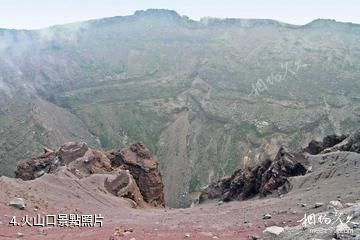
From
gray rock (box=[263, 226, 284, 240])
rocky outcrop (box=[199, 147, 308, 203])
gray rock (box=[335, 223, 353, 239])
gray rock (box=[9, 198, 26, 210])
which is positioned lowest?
rocky outcrop (box=[199, 147, 308, 203])

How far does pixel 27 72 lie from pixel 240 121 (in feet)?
288

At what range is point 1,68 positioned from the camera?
190 m

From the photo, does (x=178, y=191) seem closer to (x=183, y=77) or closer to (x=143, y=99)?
(x=143, y=99)

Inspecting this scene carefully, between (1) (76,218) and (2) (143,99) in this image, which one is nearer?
(1) (76,218)

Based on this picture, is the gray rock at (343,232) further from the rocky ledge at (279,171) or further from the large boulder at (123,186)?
the large boulder at (123,186)

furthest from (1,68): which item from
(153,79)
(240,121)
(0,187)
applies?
(0,187)

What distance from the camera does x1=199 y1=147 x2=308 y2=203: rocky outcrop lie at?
1772 inches

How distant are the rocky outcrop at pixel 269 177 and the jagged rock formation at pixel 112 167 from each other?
1024cm

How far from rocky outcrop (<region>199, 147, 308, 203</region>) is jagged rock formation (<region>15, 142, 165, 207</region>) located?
33.6 feet

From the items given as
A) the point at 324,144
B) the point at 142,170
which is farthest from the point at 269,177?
the point at 142,170

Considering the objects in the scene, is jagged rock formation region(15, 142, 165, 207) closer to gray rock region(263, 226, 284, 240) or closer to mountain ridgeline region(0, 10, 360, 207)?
gray rock region(263, 226, 284, 240)

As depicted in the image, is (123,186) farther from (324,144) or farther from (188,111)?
(188,111)

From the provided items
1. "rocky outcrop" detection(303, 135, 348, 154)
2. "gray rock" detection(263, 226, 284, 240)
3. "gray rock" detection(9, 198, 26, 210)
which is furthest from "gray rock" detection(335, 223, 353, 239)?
"rocky outcrop" detection(303, 135, 348, 154)

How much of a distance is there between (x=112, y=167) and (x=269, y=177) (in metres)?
21.3
